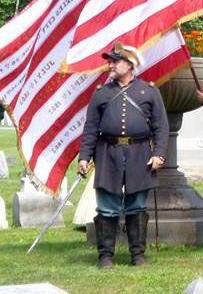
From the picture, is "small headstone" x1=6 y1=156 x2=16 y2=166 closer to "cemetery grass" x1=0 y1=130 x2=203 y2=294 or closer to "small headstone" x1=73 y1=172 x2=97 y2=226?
"small headstone" x1=73 y1=172 x2=97 y2=226

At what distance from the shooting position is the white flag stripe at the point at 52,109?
937 centimetres

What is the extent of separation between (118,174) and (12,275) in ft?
3.52

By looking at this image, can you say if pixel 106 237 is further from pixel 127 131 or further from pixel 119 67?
pixel 119 67

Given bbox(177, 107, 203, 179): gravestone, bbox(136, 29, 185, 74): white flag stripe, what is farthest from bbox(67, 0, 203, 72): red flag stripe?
bbox(177, 107, 203, 179): gravestone

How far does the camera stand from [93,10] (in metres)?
8.73

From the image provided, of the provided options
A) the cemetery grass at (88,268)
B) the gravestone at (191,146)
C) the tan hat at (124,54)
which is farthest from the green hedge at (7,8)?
the tan hat at (124,54)

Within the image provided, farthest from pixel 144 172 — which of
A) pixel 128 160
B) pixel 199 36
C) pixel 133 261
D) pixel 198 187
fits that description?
pixel 198 187

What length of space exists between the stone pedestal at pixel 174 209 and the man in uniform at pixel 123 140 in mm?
1342

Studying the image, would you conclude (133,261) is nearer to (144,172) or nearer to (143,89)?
(144,172)

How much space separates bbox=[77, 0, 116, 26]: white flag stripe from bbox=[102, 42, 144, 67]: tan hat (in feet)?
1.90

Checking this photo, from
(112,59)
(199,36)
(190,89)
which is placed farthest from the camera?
(199,36)

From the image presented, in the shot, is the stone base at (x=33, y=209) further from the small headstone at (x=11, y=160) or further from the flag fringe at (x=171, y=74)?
the small headstone at (x=11, y=160)

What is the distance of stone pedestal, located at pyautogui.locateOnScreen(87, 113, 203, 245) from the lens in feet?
32.0

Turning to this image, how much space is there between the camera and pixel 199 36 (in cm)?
1111
